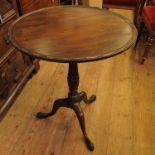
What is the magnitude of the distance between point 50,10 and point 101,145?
1.05m

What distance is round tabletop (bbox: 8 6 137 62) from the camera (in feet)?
3.35

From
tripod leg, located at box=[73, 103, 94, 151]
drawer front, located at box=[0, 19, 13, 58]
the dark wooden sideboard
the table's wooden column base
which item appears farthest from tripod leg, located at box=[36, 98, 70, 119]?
drawer front, located at box=[0, 19, 13, 58]

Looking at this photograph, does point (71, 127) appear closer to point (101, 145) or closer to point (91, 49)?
point (101, 145)

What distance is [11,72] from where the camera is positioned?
176 centimetres

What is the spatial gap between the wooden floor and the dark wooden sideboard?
13cm

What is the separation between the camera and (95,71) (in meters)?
2.26

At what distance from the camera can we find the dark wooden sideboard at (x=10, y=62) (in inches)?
62.1

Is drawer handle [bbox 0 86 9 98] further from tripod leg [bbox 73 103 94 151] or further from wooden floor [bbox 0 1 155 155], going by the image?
tripod leg [bbox 73 103 94 151]

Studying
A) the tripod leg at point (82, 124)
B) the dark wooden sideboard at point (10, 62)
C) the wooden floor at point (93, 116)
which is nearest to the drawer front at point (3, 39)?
the dark wooden sideboard at point (10, 62)

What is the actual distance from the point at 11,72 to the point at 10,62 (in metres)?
0.09

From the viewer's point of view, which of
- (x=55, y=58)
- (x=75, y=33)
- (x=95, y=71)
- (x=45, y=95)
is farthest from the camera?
(x=95, y=71)

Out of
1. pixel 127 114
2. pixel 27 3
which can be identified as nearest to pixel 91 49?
pixel 127 114

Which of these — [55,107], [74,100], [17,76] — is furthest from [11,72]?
[74,100]

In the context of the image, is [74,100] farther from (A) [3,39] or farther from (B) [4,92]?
(A) [3,39]
